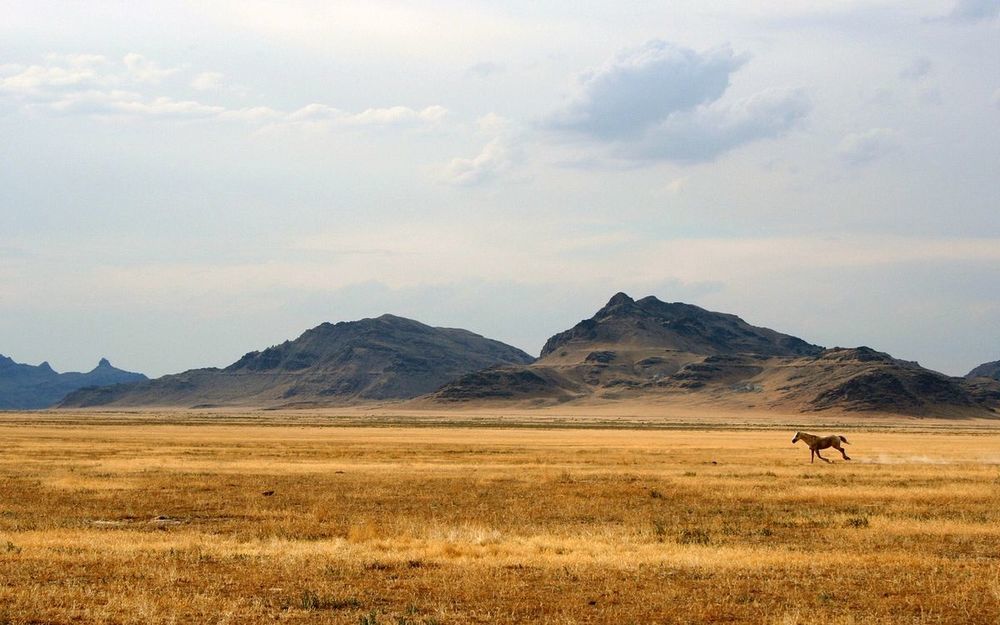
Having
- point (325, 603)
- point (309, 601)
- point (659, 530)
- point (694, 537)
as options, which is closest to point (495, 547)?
point (694, 537)

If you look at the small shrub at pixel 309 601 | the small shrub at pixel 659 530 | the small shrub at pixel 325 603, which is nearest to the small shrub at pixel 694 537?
the small shrub at pixel 659 530

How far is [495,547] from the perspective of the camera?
70.8 ft

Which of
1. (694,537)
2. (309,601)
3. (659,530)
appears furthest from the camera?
(659,530)

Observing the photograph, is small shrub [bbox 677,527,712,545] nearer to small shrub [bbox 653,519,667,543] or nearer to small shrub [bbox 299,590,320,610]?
small shrub [bbox 653,519,667,543]

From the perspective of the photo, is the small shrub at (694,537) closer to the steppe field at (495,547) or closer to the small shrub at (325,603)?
the steppe field at (495,547)

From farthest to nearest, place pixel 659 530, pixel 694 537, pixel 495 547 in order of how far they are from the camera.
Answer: pixel 659 530
pixel 694 537
pixel 495 547

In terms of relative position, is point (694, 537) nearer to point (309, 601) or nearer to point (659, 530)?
point (659, 530)

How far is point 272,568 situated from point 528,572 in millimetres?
4393

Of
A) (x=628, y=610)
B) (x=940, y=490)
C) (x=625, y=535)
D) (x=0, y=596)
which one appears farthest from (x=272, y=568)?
(x=940, y=490)

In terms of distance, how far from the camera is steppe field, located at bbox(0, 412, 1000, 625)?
15836 mm

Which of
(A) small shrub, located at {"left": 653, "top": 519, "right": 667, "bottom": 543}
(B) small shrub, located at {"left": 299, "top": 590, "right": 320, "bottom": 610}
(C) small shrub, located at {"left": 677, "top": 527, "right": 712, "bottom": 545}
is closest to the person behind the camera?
(B) small shrub, located at {"left": 299, "top": 590, "right": 320, "bottom": 610}

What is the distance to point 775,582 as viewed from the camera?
59.3 feet

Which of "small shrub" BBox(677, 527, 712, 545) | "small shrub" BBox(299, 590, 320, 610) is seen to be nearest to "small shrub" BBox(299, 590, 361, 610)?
"small shrub" BBox(299, 590, 320, 610)

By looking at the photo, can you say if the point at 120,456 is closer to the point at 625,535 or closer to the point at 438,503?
the point at 438,503
